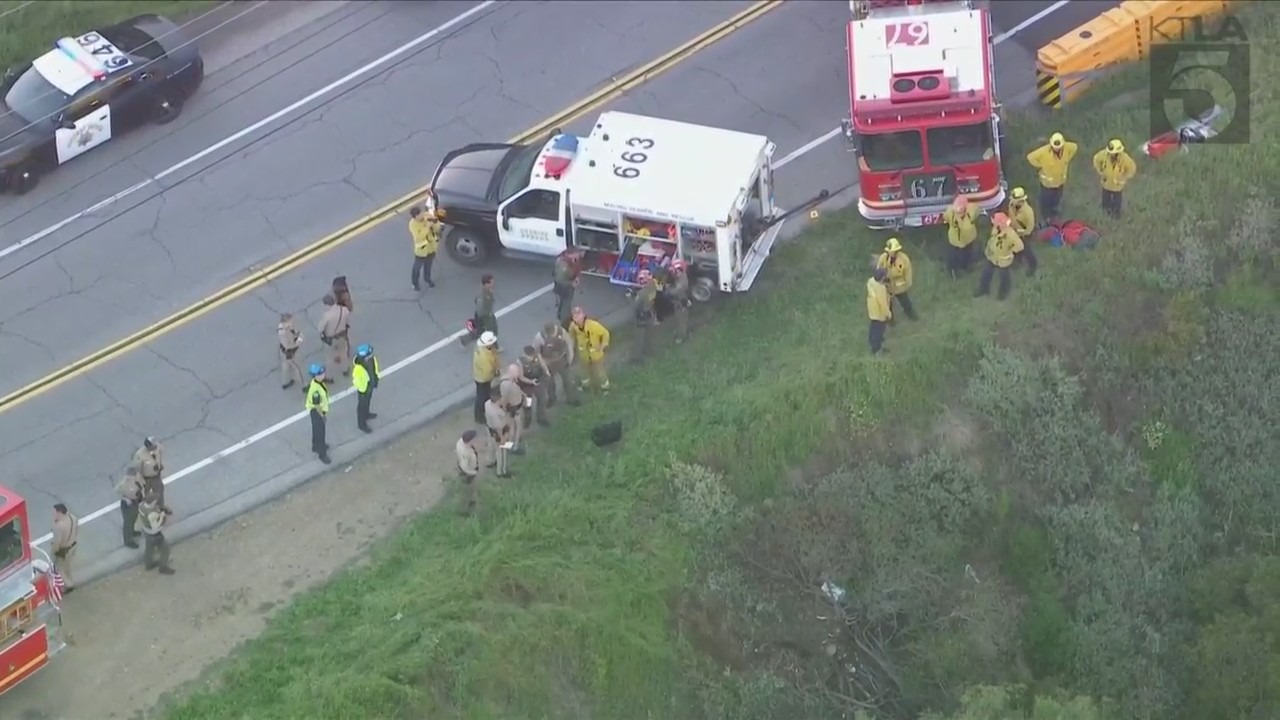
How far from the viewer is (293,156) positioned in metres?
29.4

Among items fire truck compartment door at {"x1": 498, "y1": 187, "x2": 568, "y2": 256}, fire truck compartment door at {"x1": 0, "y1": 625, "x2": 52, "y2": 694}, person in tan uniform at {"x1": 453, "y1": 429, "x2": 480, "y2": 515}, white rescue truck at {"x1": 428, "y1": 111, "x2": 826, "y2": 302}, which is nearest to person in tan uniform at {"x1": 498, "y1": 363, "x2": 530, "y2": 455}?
person in tan uniform at {"x1": 453, "y1": 429, "x2": 480, "y2": 515}

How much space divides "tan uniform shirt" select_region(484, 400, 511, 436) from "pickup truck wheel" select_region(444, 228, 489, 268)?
3.92 m

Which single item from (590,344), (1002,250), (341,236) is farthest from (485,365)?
(1002,250)

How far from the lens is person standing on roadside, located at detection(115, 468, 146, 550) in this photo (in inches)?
890

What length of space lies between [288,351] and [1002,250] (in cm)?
926

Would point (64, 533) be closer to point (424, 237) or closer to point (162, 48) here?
point (424, 237)

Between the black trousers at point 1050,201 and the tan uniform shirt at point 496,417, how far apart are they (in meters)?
8.33

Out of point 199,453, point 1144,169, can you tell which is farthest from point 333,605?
point 1144,169

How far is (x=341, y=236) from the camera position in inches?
1099

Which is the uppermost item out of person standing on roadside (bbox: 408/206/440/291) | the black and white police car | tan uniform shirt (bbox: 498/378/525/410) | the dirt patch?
the black and white police car

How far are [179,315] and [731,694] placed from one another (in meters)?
9.34

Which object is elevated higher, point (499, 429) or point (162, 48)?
point (162, 48)

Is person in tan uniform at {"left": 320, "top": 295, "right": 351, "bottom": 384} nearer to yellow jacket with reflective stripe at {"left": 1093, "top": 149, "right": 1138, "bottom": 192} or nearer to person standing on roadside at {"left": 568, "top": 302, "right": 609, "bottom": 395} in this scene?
person standing on roadside at {"left": 568, "top": 302, "right": 609, "bottom": 395}

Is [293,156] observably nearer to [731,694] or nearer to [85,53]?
[85,53]
